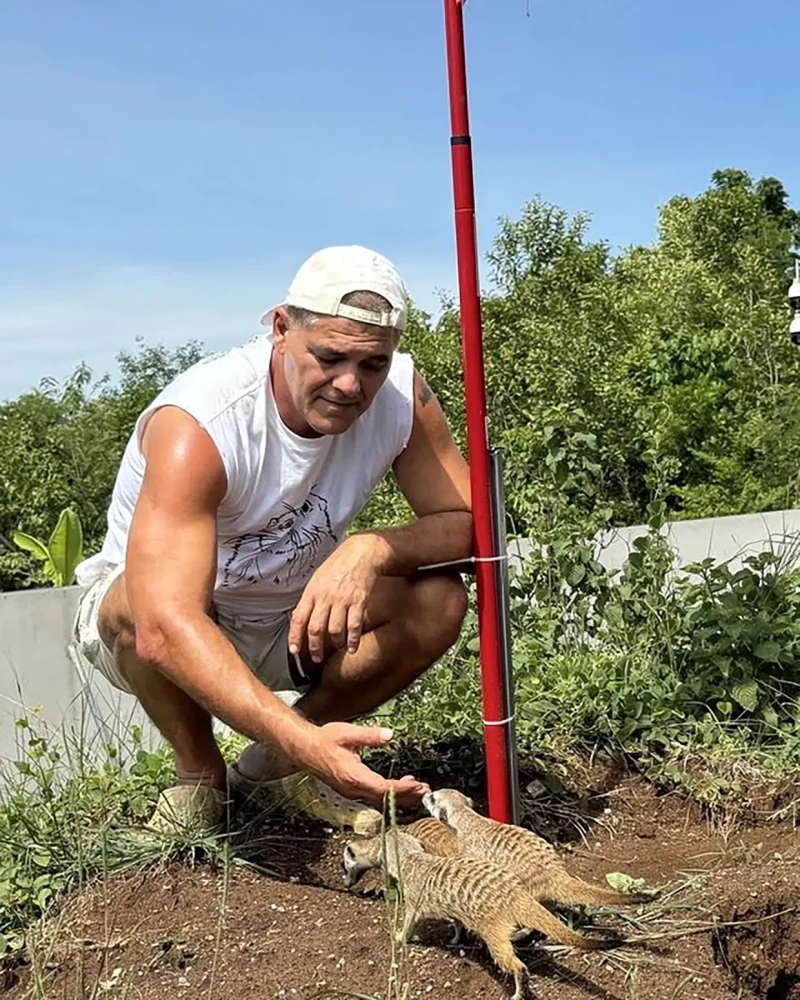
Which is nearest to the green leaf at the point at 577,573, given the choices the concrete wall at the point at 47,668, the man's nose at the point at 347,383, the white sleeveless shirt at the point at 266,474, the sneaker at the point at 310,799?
the concrete wall at the point at 47,668

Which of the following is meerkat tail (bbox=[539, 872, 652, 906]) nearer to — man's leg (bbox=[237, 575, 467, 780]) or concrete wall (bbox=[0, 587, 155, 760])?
man's leg (bbox=[237, 575, 467, 780])

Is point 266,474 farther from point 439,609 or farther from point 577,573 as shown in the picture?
point 577,573

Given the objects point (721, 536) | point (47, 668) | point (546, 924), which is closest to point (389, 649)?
point (546, 924)

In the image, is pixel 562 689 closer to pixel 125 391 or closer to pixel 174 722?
pixel 174 722

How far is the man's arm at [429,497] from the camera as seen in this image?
2756 mm

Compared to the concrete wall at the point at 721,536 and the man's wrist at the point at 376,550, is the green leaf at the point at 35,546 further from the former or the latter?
the man's wrist at the point at 376,550

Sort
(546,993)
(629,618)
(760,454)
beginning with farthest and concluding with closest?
(760,454)
(629,618)
(546,993)

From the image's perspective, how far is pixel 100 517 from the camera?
16.4m

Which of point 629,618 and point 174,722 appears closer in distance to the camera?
point 174,722

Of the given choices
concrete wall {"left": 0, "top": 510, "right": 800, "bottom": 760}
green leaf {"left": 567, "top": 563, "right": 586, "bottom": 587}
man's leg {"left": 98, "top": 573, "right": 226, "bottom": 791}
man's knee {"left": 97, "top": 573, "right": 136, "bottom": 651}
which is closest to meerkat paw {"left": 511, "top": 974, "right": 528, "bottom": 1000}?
man's leg {"left": 98, "top": 573, "right": 226, "bottom": 791}

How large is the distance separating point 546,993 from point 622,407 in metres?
10.8

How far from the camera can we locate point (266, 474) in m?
2.74

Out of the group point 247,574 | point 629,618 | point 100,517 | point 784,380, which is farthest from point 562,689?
point 784,380

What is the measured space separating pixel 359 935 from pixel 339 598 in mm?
713
